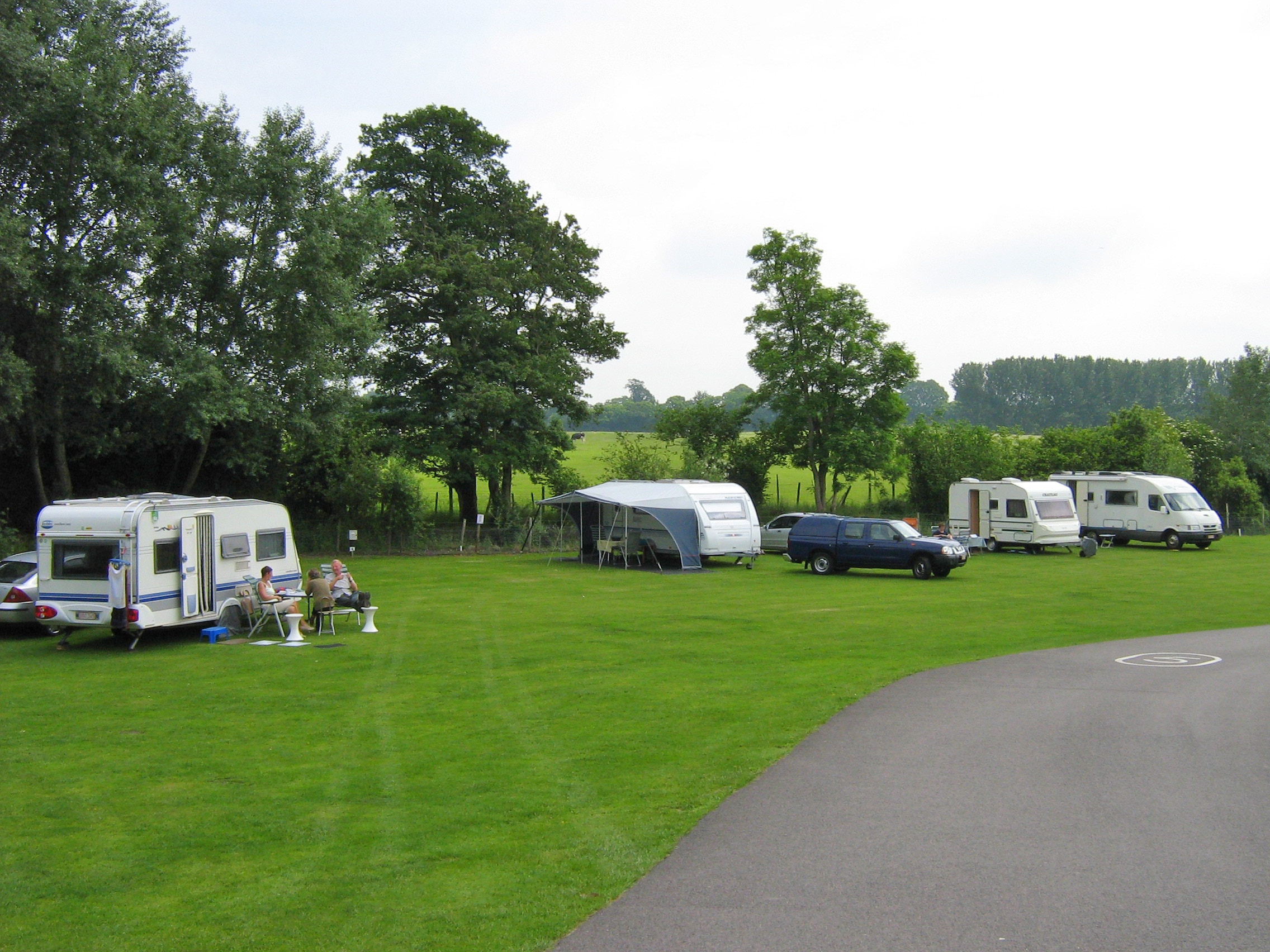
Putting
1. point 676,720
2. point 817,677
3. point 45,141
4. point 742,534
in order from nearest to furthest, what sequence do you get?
point 676,720 < point 817,677 < point 45,141 < point 742,534

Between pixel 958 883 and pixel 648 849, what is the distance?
1.87 metres

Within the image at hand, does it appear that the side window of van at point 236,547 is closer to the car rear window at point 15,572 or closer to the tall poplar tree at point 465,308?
the car rear window at point 15,572

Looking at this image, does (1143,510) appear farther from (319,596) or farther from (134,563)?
(134,563)

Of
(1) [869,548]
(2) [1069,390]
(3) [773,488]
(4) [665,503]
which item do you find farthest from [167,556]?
(2) [1069,390]

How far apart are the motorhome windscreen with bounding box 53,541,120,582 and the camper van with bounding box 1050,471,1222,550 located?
33483mm

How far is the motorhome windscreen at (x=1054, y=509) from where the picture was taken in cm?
3450

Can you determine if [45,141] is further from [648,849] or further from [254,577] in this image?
[648,849]

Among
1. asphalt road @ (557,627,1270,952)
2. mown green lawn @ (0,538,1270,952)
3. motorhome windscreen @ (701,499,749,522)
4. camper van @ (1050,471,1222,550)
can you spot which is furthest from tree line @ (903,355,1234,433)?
asphalt road @ (557,627,1270,952)

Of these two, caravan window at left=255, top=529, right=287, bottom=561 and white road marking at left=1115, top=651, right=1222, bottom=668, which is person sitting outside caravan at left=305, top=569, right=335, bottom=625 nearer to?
caravan window at left=255, top=529, right=287, bottom=561

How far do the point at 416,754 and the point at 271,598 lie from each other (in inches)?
356

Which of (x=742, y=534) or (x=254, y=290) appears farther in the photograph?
(x=742, y=534)

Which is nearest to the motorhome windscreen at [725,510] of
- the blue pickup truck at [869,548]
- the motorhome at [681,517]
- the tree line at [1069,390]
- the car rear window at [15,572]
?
the motorhome at [681,517]

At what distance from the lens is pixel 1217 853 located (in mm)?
6258

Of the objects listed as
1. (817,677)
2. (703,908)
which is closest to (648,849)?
(703,908)
